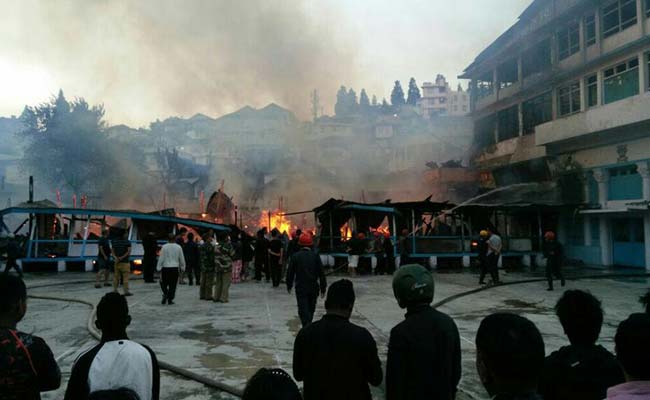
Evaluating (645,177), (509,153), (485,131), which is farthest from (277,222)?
(645,177)

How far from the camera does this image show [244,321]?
9.69 metres

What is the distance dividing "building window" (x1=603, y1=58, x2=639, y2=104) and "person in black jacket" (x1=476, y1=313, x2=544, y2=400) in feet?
71.6

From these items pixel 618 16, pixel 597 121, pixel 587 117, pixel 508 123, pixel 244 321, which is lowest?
pixel 244 321

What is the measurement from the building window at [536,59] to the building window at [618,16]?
4.26 metres

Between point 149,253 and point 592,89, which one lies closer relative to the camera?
point 149,253

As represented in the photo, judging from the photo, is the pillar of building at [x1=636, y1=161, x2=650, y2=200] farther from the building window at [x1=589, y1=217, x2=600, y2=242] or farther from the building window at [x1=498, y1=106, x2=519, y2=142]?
the building window at [x1=498, y1=106, x2=519, y2=142]

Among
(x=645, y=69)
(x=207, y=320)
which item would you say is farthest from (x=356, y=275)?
(x=645, y=69)

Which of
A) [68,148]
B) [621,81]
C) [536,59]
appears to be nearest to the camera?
[621,81]

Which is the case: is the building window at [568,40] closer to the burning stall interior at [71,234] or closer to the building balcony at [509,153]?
the building balcony at [509,153]

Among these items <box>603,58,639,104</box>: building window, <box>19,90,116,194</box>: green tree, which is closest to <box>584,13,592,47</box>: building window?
<box>603,58,639,104</box>: building window

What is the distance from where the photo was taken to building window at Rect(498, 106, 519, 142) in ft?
96.5

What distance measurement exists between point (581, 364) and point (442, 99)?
399 ft

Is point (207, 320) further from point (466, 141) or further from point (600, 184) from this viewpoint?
point (466, 141)

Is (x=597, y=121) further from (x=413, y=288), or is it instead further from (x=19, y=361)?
(x=19, y=361)
